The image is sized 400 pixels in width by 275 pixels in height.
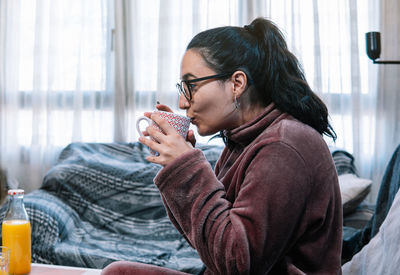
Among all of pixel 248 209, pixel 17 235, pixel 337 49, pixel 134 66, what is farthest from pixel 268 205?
pixel 134 66

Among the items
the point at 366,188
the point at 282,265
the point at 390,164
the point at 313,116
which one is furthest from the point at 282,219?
the point at 366,188

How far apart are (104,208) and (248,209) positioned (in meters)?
1.67

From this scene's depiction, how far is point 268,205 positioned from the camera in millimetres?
708

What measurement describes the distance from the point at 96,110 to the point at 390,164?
1.89 m

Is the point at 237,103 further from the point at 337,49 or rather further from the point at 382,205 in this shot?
the point at 337,49

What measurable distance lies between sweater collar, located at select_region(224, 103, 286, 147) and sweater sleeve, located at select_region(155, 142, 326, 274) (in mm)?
92

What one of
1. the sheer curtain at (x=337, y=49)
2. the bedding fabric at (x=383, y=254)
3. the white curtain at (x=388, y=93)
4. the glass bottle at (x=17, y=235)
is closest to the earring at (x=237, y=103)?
the bedding fabric at (x=383, y=254)

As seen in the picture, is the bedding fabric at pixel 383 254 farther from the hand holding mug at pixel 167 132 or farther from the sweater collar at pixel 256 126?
the hand holding mug at pixel 167 132

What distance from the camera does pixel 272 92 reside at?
2.88 ft

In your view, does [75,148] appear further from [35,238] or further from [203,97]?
[203,97]

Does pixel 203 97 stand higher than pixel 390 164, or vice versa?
pixel 203 97

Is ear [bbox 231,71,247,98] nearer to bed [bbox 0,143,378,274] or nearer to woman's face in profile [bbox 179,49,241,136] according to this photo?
woman's face in profile [bbox 179,49,241,136]

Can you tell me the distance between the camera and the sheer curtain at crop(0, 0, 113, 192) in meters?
2.71

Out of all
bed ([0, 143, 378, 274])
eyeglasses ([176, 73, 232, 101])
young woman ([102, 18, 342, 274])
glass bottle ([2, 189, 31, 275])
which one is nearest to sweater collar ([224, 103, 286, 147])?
young woman ([102, 18, 342, 274])
